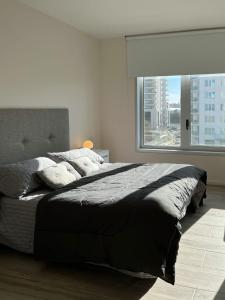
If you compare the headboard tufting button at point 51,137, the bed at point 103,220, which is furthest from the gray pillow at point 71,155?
the bed at point 103,220

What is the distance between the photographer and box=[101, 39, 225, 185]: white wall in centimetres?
563

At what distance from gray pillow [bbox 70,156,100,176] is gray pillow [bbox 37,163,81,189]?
0.22 m

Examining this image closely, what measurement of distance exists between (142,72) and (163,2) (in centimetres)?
173

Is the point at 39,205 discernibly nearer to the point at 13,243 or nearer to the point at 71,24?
the point at 13,243

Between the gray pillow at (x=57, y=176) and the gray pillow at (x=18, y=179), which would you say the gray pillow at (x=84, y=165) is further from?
the gray pillow at (x=18, y=179)

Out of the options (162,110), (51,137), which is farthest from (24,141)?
(162,110)

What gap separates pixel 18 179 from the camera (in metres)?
3.09

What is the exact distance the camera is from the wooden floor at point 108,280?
2410 mm

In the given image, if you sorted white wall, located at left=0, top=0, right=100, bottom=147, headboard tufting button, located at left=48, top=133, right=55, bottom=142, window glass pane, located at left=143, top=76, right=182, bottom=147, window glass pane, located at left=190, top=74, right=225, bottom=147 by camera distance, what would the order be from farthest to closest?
1. window glass pane, located at left=143, top=76, right=182, bottom=147
2. window glass pane, located at left=190, top=74, right=225, bottom=147
3. headboard tufting button, located at left=48, top=133, right=55, bottom=142
4. white wall, located at left=0, top=0, right=100, bottom=147

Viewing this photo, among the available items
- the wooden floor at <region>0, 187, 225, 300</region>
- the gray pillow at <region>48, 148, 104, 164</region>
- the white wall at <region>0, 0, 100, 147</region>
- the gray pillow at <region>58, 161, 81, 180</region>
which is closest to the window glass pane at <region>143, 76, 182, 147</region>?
the white wall at <region>0, 0, 100, 147</region>

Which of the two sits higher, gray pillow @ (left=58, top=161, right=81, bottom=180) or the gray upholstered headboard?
the gray upholstered headboard

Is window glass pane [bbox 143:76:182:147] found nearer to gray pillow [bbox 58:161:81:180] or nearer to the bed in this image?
the bed

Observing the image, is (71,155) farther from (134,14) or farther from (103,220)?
(134,14)

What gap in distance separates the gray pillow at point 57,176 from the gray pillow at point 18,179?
0.08m
